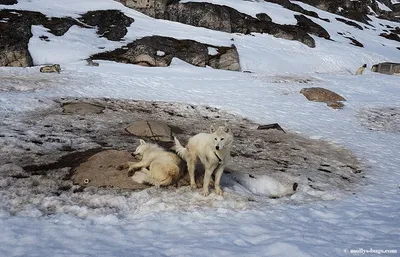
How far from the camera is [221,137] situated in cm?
704

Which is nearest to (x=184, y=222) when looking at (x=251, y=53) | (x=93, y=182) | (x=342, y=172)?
(x=93, y=182)

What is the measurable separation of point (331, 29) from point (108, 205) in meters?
65.8

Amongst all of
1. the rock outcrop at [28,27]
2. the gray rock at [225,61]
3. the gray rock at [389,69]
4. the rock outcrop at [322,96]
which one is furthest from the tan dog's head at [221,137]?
the gray rock at [389,69]

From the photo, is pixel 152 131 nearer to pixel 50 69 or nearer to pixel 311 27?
pixel 50 69

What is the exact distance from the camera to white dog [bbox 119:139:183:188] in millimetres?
7707

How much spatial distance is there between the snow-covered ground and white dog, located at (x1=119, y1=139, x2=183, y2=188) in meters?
0.59

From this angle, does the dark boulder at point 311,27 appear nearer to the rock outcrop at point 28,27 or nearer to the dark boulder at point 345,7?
the dark boulder at point 345,7

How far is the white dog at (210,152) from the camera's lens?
23.3 ft

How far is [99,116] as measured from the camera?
47.8 feet

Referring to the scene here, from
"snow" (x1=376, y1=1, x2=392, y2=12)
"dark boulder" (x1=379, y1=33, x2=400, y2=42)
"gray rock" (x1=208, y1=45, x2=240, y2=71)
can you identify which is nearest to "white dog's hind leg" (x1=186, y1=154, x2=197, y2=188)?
"gray rock" (x1=208, y1=45, x2=240, y2=71)

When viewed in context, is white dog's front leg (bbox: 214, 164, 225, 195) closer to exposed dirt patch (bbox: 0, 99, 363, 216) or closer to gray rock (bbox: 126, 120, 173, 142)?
exposed dirt patch (bbox: 0, 99, 363, 216)

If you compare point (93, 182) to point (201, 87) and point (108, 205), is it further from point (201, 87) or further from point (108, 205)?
point (201, 87)

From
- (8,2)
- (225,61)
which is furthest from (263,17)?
(8,2)

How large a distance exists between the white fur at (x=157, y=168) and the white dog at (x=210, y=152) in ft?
1.10
